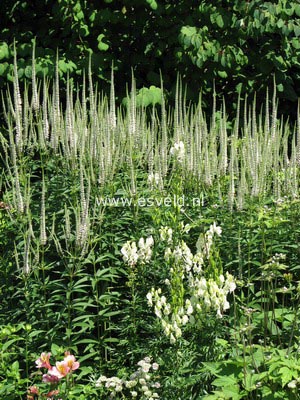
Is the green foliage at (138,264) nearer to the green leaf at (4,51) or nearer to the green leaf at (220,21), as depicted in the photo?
the green leaf at (4,51)

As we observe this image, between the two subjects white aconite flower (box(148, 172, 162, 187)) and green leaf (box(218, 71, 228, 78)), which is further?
green leaf (box(218, 71, 228, 78))

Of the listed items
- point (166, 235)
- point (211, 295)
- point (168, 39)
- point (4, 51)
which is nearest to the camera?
point (211, 295)

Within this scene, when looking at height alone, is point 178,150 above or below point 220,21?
below

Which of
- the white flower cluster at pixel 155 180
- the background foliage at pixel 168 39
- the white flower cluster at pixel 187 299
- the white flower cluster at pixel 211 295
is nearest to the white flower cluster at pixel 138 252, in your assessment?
the white flower cluster at pixel 187 299

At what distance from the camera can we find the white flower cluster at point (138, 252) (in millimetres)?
3848

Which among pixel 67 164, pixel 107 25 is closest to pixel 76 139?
pixel 67 164

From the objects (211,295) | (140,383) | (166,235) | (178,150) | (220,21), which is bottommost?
(140,383)

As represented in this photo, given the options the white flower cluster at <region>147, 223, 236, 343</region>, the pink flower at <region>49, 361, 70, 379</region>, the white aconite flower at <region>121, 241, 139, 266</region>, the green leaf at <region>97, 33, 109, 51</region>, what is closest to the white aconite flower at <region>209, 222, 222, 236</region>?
the white flower cluster at <region>147, 223, 236, 343</region>

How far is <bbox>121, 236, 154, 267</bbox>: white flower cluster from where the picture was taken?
3848 millimetres

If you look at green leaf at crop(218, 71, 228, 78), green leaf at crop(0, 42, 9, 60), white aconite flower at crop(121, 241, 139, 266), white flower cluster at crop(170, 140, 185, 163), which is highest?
green leaf at crop(0, 42, 9, 60)

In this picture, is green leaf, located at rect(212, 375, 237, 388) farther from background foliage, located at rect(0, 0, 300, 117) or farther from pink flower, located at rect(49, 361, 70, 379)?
background foliage, located at rect(0, 0, 300, 117)

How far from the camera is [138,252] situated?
157 inches

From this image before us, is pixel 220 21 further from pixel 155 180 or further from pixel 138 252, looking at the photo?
pixel 138 252

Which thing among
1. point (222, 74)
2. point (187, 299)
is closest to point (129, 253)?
point (187, 299)
